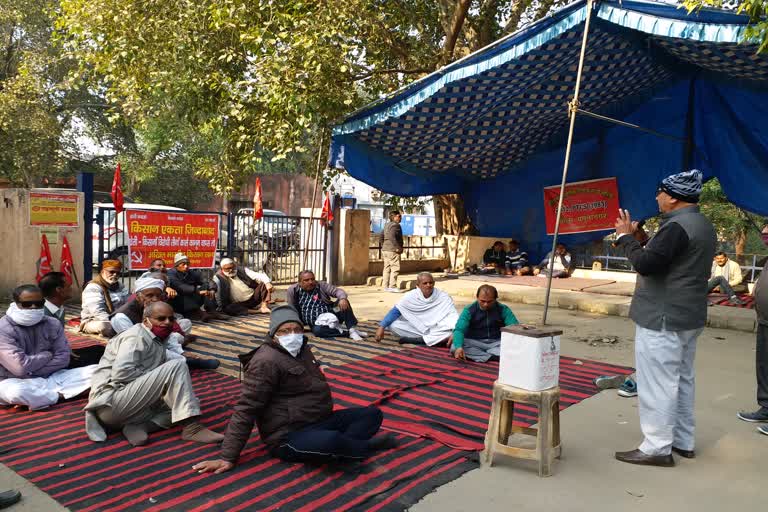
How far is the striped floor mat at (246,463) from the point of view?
319cm

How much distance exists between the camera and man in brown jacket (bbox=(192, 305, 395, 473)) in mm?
3443

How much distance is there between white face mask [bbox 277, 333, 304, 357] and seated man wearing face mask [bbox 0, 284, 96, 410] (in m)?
2.12

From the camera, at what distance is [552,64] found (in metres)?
7.03

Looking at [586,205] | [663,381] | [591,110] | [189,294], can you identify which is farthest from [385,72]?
[663,381]

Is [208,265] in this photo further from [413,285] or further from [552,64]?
[552,64]

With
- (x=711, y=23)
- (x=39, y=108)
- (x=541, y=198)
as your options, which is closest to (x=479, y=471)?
(x=711, y=23)

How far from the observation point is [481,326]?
6.32 m

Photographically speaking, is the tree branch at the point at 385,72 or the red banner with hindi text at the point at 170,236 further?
the tree branch at the point at 385,72

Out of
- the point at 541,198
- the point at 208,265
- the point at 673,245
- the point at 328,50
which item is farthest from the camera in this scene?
the point at 541,198

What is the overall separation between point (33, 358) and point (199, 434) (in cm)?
153

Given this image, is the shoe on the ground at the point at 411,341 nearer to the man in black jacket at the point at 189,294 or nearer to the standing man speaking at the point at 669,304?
the man in black jacket at the point at 189,294

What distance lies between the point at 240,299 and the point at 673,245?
22.5 feet

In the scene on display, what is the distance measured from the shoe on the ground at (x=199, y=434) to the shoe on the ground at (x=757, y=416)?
12.4 ft

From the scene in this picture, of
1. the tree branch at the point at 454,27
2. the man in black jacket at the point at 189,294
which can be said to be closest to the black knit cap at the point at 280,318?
the man in black jacket at the point at 189,294
